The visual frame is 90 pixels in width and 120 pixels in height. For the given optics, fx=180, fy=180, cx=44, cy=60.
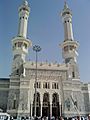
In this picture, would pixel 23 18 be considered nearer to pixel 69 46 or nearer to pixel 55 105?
pixel 69 46

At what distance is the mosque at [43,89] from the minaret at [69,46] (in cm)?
21

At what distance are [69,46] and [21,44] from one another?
10120mm

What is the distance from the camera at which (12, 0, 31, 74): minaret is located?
1385 inches

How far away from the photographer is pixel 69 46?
38.3 m

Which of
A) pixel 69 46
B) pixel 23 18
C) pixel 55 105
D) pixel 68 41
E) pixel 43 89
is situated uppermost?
pixel 23 18

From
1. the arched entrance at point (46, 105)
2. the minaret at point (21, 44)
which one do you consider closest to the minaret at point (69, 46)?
the arched entrance at point (46, 105)

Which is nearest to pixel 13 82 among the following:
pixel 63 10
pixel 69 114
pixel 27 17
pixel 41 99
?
pixel 41 99

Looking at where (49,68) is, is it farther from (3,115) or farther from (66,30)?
(3,115)

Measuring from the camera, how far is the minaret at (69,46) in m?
36.4

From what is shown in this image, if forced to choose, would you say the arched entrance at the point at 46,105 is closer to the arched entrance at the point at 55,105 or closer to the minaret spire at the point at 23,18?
the arched entrance at the point at 55,105

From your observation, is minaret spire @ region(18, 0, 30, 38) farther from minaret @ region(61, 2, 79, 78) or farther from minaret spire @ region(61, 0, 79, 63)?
minaret @ region(61, 2, 79, 78)

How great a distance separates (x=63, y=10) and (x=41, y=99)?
2326cm

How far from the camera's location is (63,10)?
4384 cm

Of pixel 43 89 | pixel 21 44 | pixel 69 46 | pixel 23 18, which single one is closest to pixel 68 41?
pixel 69 46
